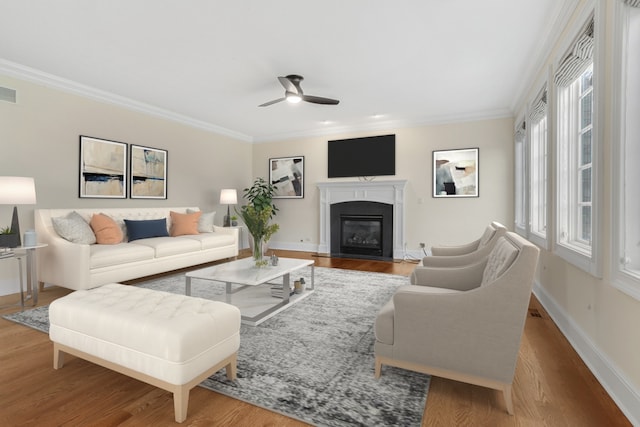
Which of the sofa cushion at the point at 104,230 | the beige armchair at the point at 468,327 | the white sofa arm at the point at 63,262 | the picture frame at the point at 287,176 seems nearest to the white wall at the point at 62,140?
the white sofa arm at the point at 63,262

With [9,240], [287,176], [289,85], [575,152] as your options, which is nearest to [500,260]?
[575,152]

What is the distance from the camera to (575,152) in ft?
8.96

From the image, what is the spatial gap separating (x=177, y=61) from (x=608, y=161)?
406cm

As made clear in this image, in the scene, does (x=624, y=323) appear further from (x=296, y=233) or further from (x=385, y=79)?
(x=296, y=233)

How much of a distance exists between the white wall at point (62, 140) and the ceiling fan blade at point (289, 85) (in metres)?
2.89

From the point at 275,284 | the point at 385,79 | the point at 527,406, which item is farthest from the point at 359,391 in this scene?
the point at 385,79

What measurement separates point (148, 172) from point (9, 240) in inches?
92.8

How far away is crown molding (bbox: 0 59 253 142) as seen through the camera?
12.3 feet

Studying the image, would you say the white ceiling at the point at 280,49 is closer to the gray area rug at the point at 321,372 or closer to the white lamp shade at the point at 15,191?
the white lamp shade at the point at 15,191

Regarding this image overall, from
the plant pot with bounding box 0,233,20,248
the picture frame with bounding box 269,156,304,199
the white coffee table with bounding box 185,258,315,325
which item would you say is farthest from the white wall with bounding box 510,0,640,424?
the picture frame with bounding box 269,156,304,199

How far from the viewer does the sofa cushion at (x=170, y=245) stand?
14.2ft

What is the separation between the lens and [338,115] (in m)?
5.80

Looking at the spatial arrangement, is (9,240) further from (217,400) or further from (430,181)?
(430,181)

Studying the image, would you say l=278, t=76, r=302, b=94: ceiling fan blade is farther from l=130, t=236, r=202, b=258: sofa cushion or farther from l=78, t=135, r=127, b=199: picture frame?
l=78, t=135, r=127, b=199: picture frame
